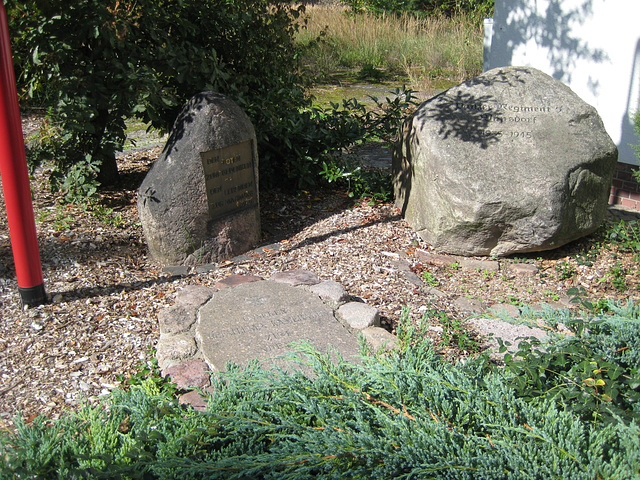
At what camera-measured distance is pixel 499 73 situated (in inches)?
197

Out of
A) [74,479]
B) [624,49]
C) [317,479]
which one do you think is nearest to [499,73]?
[624,49]

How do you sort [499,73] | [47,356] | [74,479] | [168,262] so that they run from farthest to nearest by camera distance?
1. [499,73]
2. [168,262]
3. [47,356]
4. [74,479]

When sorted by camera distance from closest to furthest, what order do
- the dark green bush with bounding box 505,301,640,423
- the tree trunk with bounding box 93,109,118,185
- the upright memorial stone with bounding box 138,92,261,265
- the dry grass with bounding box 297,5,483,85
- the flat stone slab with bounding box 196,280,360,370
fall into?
the dark green bush with bounding box 505,301,640,423, the flat stone slab with bounding box 196,280,360,370, the upright memorial stone with bounding box 138,92,261,265, the tree trunk with bounding box 93,109,118,185, the dry grass with bounding box 297,5,483,85

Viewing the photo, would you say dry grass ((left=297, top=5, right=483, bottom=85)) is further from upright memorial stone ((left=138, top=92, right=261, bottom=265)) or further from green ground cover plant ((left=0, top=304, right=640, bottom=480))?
green ground cover plant ((left=0, top=304, right=640, bottom=480))

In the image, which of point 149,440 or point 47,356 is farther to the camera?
point 47,356

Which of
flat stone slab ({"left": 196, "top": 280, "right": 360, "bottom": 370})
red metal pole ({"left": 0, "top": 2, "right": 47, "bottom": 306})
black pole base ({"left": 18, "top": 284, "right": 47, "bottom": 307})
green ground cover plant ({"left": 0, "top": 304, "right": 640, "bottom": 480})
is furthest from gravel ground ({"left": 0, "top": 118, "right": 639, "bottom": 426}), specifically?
green ground cover plant ({"left": 0, "top": 304, "right": 640, "bottom": 480})

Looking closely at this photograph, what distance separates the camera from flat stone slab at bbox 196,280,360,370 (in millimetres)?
3170

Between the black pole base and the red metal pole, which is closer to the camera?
the red metal pole

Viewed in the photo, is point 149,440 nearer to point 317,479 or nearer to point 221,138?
point 317,479

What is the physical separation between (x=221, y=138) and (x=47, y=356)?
200cm

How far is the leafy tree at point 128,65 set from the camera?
4488 millimetres

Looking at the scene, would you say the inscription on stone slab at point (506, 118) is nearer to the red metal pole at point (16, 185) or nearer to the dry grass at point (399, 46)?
the red metal pole at point (16, 185)

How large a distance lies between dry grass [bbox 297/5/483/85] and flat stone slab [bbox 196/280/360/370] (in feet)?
27.2

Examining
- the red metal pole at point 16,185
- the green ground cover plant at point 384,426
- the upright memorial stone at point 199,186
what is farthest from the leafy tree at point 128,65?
the green ground cover plant at point 384,426
